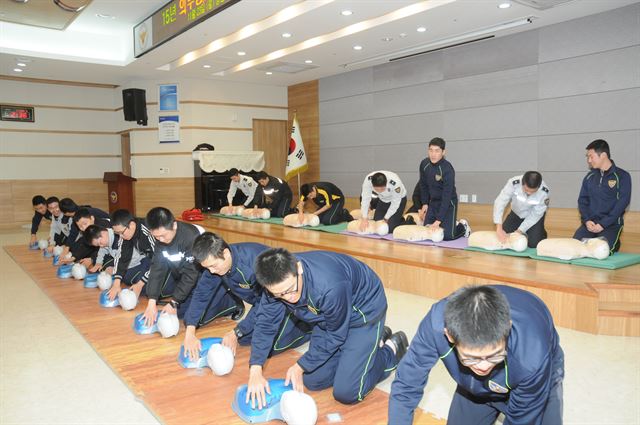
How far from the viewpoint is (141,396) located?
2.38m

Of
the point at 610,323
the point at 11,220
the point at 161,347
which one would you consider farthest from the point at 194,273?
the point at 11,220

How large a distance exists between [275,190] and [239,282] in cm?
545

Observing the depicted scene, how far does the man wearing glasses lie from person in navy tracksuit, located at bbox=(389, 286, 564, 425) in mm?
2757

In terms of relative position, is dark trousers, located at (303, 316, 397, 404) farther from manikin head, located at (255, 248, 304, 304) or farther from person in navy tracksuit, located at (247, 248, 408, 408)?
manikin head, located at (255, 248, 304, 304)

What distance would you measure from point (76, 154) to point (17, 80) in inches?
66.0

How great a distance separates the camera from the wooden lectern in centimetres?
908

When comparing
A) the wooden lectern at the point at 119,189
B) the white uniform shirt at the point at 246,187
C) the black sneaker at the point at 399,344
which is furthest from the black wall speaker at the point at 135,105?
the black sneaker at the point at 399,344

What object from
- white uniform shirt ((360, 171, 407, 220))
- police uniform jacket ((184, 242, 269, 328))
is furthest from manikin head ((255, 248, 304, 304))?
white uniform shirt ((360, 171, 407, 220))

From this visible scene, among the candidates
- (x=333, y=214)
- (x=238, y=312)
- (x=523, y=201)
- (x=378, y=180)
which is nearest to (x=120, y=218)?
→ (x=238, y=312)

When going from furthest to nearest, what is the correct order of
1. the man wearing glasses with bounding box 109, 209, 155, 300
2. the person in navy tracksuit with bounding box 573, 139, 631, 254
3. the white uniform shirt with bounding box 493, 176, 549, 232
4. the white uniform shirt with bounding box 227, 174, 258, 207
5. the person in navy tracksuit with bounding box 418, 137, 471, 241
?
the white uniform shirt with bounding box 227, 174, 258, 207
the person in navy tracksuit with bounding box 418, 137, 471, 241
the white uniform shirt with bounding box 493, 176, 549, 232
the person in navy tracksuit with bounding box 573, 139, 631, 254
the man wearing glasses with bounding box 109, 209, 155, 300

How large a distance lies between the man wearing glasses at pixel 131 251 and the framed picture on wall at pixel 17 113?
22.8 ft

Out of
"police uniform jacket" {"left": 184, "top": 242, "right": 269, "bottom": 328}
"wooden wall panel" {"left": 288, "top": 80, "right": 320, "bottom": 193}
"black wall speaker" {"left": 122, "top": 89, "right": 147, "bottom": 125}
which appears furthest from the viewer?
"wooden wall panel" {"left": 288, "top": 80, "right": 320, "bottom": 193}

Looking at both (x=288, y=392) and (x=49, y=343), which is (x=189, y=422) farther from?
(x=49, y=343)

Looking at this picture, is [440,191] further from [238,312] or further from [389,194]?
[238,312]
